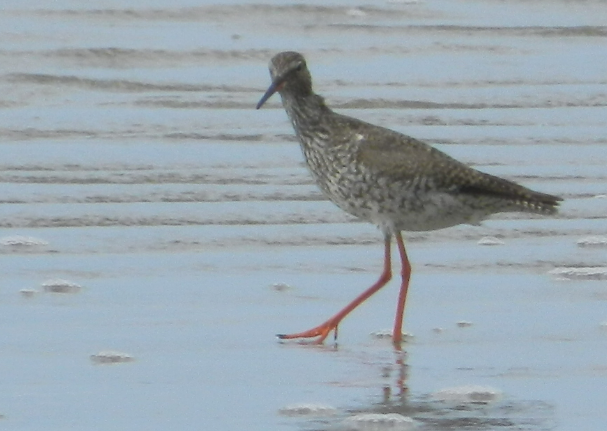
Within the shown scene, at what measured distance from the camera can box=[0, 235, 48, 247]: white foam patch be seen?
7.66 m

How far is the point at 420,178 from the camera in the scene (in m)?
6.86

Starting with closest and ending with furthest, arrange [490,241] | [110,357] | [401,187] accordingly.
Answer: [110,357] < [401,187] < [490,241]

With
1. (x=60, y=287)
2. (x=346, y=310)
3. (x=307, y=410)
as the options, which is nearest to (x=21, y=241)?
(x=60, y=287)

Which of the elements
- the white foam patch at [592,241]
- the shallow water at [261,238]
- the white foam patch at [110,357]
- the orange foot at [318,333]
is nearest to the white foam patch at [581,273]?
the shallow water at [261,238]

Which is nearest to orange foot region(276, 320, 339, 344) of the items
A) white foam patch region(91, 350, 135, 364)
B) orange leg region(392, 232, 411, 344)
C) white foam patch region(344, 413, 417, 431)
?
orange leg region(392, 232, 411, 344)

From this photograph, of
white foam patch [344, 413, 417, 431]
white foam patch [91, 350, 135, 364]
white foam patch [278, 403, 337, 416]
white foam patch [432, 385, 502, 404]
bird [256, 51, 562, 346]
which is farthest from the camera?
bird [256, 51, 562, 346]

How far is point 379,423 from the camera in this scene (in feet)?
16.7

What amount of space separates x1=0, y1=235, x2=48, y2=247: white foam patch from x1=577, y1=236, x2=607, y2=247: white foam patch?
250 centimetres

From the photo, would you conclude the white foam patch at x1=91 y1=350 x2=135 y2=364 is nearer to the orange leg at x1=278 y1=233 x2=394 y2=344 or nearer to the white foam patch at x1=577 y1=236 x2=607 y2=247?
the orange leg at x1=278 y1=233 x2=394 y2=344

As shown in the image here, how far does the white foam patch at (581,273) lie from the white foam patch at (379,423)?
224cm

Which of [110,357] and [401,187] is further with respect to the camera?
[401,187]

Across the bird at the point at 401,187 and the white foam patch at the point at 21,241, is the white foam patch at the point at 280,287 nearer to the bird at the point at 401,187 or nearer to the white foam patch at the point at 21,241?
the bird at the point at 401,187

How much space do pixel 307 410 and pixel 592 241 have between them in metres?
3.03

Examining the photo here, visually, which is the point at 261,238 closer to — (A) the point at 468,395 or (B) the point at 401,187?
(B) the point at 401,187
